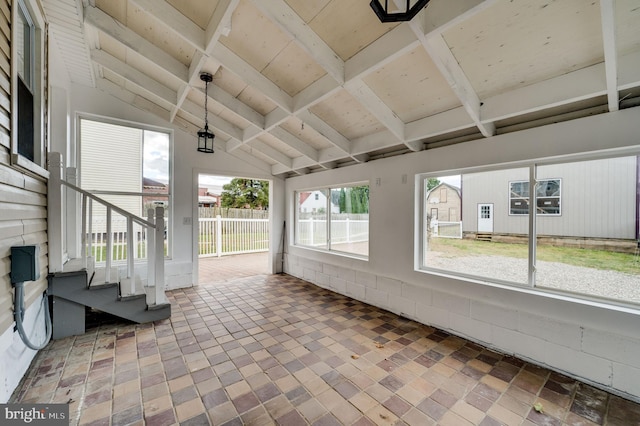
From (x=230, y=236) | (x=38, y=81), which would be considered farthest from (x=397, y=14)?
(x=230, y=236)

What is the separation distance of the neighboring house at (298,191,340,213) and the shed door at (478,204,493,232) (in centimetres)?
245

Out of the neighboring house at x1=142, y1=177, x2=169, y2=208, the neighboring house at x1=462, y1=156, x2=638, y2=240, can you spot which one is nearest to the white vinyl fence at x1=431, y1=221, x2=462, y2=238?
the neighboring house at x1=462, y1=156, x2=638, y2=240

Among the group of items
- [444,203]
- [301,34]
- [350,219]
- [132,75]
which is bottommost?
[350,219]

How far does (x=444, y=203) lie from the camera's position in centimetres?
339

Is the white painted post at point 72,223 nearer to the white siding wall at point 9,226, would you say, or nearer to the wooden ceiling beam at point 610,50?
the white siding wall at point 9,226

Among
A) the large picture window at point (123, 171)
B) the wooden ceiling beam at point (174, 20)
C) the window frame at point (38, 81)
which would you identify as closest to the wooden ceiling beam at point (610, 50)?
the wooden ceiling beam at point (174, 20)

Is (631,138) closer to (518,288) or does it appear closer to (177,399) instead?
(518,288)

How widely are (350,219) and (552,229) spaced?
111 inches

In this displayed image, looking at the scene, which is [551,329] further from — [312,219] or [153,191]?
[153,191]

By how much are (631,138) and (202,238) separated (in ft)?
27.0

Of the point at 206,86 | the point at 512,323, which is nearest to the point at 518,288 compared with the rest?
the point at 512,323

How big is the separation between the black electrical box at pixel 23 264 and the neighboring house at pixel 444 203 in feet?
13.0

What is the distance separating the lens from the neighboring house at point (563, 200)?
2207 mm

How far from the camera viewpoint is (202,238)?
25.0 feet
